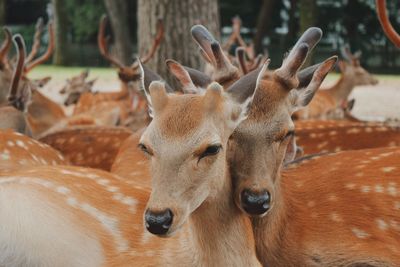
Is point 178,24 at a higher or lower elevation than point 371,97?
higher

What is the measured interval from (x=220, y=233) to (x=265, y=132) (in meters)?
0.48

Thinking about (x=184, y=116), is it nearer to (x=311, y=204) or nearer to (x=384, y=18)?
(x=311, y=204)

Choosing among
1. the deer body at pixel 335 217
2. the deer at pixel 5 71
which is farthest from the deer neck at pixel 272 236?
the deer at pixel 5 71

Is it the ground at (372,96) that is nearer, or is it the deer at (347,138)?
the deer at (347,138)

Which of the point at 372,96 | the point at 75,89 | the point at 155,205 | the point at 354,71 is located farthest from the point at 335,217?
the point at 372,96

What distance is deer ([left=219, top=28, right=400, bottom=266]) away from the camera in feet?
9.87

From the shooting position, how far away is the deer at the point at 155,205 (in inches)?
99.6

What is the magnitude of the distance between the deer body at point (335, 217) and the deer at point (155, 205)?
1.51 ft

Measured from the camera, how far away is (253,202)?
111 inches

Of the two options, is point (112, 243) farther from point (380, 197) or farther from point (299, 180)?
point (380, 197)

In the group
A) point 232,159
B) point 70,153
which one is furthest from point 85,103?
point 232,159

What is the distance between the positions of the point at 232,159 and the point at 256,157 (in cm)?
10

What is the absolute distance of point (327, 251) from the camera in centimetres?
342

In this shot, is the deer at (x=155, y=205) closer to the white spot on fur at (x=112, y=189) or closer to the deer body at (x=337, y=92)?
the white spot on fur at (x=112, y=189)
